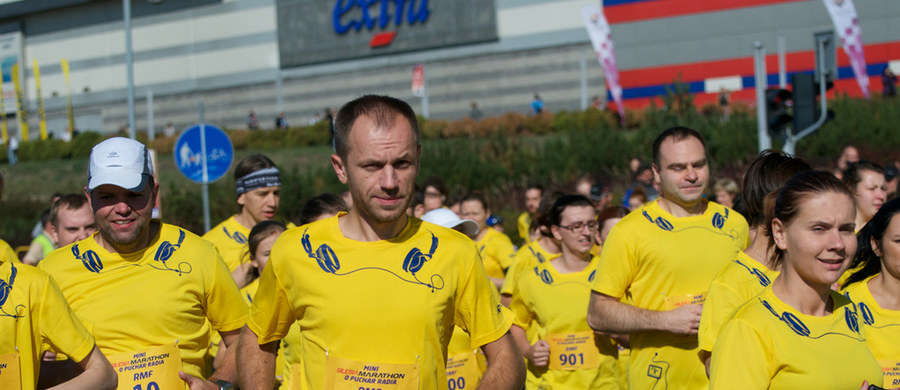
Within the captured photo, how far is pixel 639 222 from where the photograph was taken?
525 cm

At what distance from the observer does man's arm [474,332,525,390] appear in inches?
131

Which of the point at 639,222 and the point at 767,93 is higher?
the point at 767,93

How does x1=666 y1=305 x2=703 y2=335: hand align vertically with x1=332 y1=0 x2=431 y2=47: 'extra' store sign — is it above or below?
below

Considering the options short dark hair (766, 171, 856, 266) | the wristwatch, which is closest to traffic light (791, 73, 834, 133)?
short dark hair (766, 171, 856, 266)

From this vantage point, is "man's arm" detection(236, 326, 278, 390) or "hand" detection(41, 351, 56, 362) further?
"hand" detection(41, 351, 56, 362)

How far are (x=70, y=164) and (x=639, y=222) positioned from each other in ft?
132

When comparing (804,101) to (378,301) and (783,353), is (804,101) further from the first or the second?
(378,301)

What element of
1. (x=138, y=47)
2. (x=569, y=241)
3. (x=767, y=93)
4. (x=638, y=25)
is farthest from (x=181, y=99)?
(x=569, y=241)

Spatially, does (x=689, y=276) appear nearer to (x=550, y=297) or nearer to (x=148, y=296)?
(x=550, y=297)

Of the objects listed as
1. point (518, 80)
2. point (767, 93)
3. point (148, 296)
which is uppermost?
point (518, 80)

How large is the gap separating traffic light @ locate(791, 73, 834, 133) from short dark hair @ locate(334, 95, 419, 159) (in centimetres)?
989

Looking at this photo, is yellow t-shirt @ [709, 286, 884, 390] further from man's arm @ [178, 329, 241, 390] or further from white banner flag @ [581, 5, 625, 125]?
white banner flag @ [581, 5, 625, 125]

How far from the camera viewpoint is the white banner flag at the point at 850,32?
3127 centimetres

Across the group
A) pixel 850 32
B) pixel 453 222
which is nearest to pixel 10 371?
pixel 453 222
